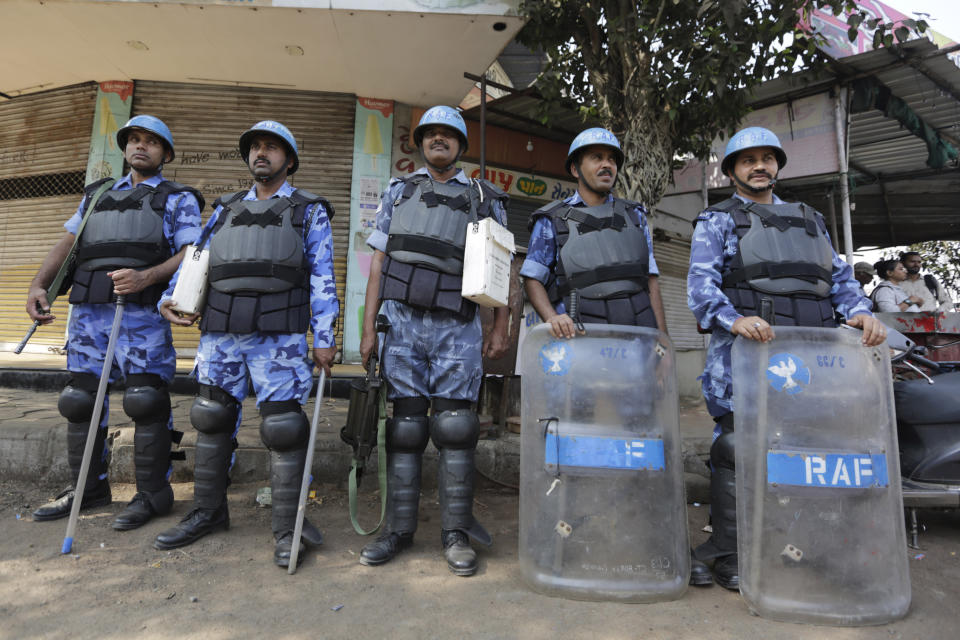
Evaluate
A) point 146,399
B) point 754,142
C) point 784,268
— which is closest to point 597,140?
point 754,142

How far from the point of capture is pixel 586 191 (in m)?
2.65

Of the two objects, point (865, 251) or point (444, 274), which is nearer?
point (444, 274)

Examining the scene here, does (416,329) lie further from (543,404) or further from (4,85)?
(4,85)

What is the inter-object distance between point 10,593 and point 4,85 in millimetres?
8052

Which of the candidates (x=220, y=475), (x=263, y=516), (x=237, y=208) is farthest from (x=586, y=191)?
(x=263, y=516)

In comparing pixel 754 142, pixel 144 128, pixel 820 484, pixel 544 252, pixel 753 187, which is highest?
pixel 144 128

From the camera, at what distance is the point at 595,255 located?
2.41 metres

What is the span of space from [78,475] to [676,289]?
8955 millimetres

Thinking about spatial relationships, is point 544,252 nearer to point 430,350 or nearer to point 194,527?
point 430,350

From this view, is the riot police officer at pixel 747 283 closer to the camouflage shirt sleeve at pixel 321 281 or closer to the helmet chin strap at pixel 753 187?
the helmet chin strap at pixel 753 187

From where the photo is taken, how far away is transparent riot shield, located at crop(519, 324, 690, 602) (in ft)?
6.44

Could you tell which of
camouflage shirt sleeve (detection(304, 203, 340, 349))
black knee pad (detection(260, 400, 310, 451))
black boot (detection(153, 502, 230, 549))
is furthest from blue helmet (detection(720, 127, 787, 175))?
black boot (detection(153, 502, 230, 549))

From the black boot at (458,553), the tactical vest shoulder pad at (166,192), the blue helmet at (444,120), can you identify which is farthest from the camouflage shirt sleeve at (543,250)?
the tactical vest shoulder pad at (166,192)

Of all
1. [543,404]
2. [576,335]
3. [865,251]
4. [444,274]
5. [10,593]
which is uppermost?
[865,251]
